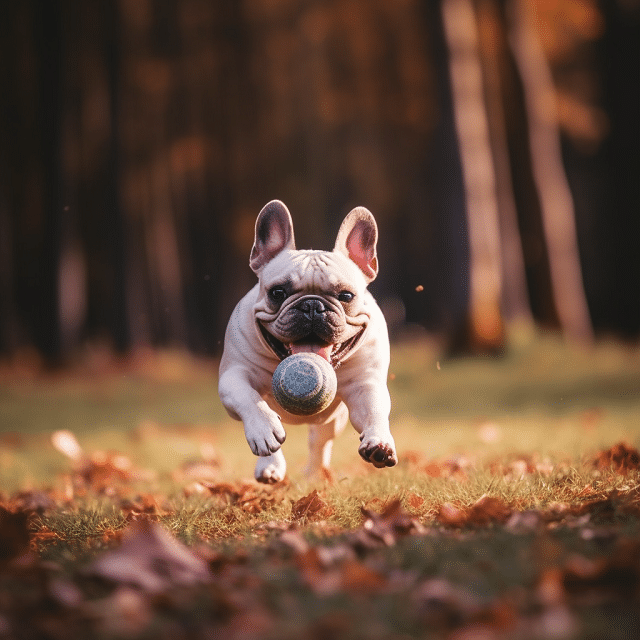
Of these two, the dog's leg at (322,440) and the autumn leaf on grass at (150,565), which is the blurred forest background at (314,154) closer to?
the dog's leg at (322,440)

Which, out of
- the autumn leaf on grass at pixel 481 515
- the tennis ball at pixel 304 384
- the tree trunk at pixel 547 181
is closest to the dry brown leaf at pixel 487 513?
the autumn leaf on grass at pixel 481 515

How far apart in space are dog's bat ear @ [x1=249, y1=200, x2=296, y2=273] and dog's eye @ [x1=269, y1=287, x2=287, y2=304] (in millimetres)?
337

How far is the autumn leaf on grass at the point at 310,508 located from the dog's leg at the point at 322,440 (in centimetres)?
64

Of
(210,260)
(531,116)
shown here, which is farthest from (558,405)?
(210,260)

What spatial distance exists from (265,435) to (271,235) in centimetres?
108

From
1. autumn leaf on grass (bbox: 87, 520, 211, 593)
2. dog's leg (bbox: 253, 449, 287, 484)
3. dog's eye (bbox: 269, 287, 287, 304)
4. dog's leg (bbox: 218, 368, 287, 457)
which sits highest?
dog's eye (bbox: 269, 287, 287, 304)

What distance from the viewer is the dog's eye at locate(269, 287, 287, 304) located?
322cm

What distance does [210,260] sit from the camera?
22.0m

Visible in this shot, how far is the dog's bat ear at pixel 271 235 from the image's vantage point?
11.5ft

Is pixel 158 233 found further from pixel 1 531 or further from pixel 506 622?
pixel 506 622

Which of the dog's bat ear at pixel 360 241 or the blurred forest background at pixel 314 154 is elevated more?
the blurred forest background at pixel 314 154

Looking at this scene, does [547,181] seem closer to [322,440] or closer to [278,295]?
[322,440]

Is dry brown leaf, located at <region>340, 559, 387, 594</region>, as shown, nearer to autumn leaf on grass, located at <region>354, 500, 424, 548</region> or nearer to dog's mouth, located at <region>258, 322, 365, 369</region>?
autumn leaf on grass, located at <region>354, 500, 424, 548</region>

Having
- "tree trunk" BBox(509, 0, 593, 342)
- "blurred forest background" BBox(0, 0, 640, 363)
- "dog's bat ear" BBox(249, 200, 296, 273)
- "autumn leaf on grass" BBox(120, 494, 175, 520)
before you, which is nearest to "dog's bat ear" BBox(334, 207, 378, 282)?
"dog's bat ear" BBox(249, 200, 296, 273)
